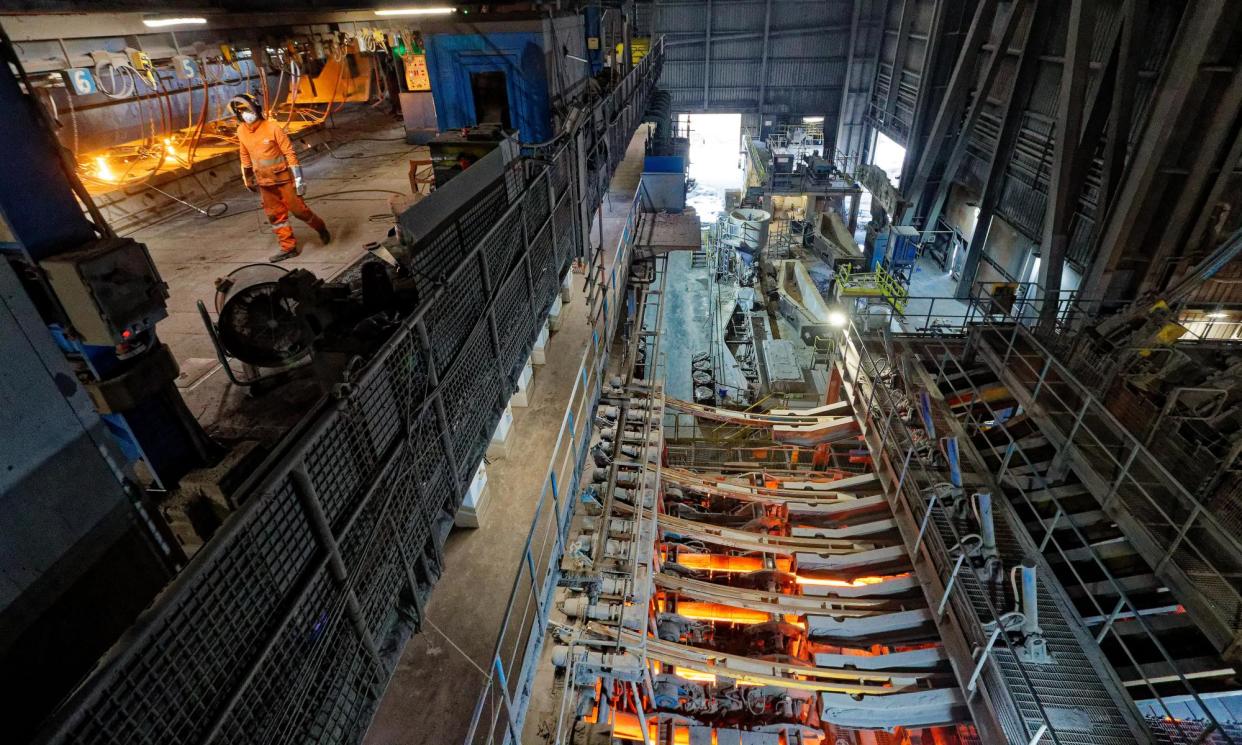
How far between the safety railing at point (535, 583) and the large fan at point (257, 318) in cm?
228

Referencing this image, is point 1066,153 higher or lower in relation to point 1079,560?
higher

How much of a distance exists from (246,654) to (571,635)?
350cm

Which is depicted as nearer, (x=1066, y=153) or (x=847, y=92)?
(x=1066, y=153)

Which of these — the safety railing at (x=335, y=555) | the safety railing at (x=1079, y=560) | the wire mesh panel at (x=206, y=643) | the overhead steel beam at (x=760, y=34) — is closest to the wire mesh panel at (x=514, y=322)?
the safety railing at (x=335, y=555)

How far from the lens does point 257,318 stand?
4234mm

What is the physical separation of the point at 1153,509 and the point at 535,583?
21.4 feet

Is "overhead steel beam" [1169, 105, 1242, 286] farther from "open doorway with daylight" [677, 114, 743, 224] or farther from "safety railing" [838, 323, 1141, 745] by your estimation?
"open doorway with daylight" [677, 114, 743, 224]

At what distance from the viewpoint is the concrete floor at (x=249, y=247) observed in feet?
14.4

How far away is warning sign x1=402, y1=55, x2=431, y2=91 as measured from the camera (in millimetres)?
12359

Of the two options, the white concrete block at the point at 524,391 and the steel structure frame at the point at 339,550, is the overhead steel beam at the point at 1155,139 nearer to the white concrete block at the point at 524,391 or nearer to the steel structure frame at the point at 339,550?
the white concrete block at the point at 524,391

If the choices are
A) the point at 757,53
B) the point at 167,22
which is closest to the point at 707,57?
the point at 757,53

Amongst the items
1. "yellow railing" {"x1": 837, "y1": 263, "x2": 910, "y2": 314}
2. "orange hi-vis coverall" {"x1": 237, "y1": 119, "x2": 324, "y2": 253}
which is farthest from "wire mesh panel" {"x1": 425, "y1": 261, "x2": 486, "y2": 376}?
"yellow railing" {"x1": 837, "y1": 263, "x2": 910, "y2": 314}

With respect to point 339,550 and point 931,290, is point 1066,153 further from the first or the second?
point 339,550

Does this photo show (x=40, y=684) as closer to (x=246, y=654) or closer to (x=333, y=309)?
(x=246, y=654)
